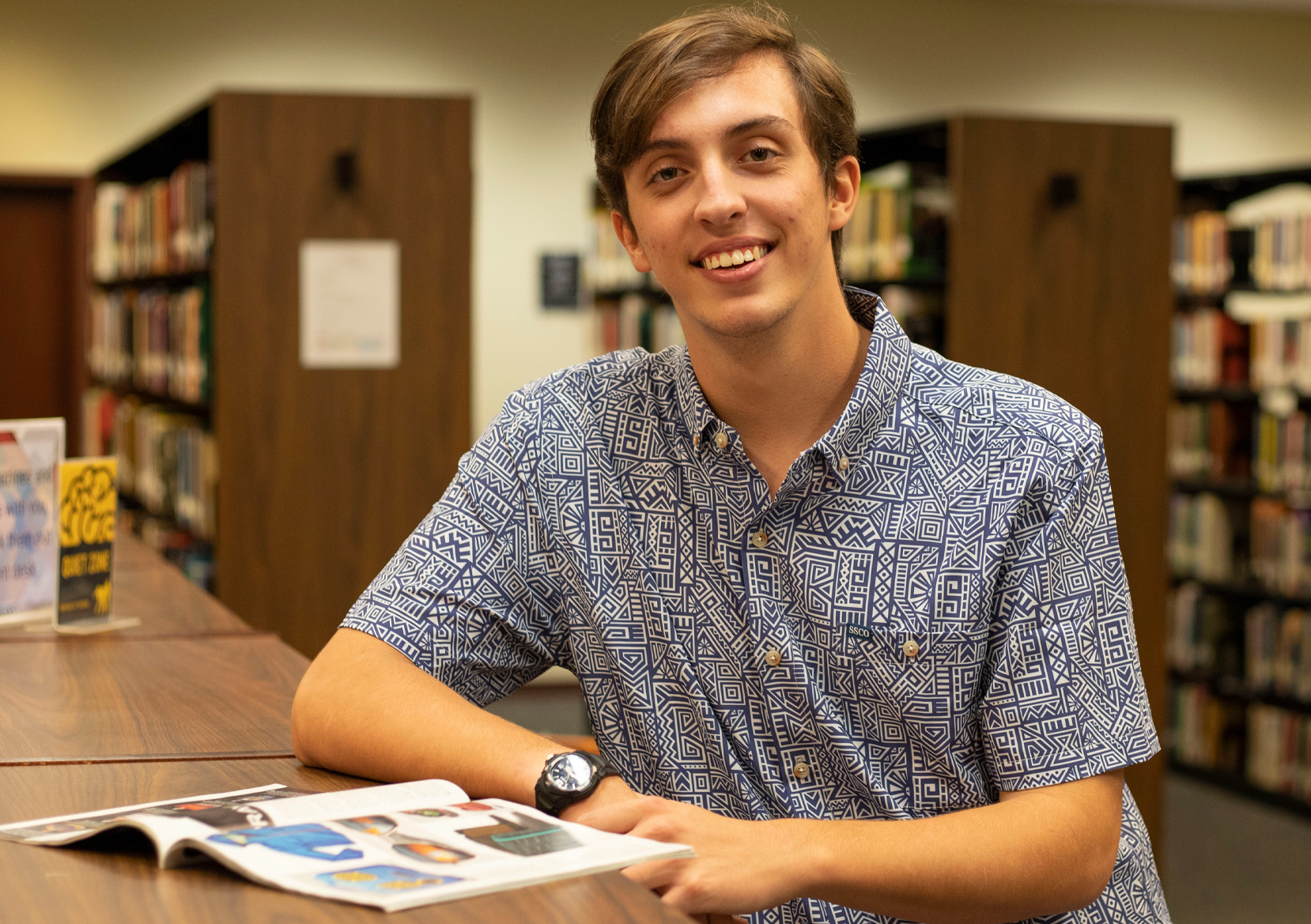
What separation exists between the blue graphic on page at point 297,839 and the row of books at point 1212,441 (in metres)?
4.30

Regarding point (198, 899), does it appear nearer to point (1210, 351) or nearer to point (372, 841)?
point (372, 841)

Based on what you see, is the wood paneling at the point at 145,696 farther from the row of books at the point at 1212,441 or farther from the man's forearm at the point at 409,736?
the row of books at the point at 1212,441

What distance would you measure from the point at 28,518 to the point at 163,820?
1.21 metres

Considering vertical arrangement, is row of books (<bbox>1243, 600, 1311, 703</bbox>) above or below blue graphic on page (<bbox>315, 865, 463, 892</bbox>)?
below

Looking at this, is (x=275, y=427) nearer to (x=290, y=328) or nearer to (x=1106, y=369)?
(x=290, y=328)

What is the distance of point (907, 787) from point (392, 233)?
2.79 m

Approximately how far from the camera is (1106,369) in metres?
3.55

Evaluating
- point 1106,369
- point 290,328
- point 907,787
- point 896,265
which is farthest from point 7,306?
point 907,787

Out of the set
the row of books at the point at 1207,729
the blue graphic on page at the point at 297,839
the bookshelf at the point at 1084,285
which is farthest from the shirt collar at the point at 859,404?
the row of books at the point at 1207,729

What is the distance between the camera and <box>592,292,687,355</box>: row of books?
15.8ft

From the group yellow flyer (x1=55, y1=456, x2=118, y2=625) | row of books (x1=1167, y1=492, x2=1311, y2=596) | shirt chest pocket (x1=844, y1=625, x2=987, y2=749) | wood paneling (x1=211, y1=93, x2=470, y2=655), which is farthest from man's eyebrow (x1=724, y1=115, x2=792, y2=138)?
row of books (x1=1167, y1=492, x2=1311, y2=596)

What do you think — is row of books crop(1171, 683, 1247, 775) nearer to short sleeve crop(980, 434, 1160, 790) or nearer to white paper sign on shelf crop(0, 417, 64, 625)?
short sleeve crop(980, 434, 1160, 790)

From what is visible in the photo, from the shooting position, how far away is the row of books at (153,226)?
13.7 ft

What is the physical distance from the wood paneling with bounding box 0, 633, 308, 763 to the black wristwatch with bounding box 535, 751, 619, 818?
0.30 m
